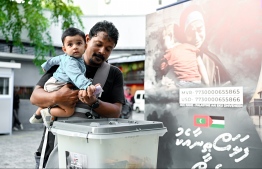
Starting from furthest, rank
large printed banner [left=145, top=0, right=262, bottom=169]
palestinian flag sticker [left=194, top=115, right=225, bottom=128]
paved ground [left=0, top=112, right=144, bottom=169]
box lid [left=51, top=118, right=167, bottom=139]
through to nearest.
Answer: paved ground [left=0, top=112, right=144, bottom=169] < palestinian flag sticker [left=194, top=115, right=225, bottom=128] < large printed banner [left=145, top=0, right=262, bottom=169] < box lid [left=51, top=118, right=167, bottom=139]

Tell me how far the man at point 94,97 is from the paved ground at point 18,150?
4.30 m

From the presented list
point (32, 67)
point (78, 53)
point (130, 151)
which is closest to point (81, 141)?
point (130, 151)

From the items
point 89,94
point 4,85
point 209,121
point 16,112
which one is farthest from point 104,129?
point 16,112

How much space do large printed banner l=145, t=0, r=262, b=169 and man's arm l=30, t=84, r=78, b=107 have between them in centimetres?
181

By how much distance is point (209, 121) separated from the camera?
337cm

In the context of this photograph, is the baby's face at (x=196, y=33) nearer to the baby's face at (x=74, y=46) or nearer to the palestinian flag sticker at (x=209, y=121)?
the palestinian flag sticker at (x=209, y=121)

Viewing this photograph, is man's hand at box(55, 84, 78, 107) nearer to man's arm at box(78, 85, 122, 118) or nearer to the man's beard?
man's arm at box(78, 85, 122, 118)

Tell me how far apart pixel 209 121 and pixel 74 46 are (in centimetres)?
189

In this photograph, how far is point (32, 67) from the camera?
13.5 metres

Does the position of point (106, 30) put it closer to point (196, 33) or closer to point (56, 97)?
point (56, 97)

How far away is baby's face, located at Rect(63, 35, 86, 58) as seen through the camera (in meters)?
2.06

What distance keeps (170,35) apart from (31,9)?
8.06 metres

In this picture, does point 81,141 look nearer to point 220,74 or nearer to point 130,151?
point 130,151

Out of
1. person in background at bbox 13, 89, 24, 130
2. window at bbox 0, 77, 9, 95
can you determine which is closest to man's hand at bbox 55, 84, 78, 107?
window at bbox 0, 77, 9, 95
